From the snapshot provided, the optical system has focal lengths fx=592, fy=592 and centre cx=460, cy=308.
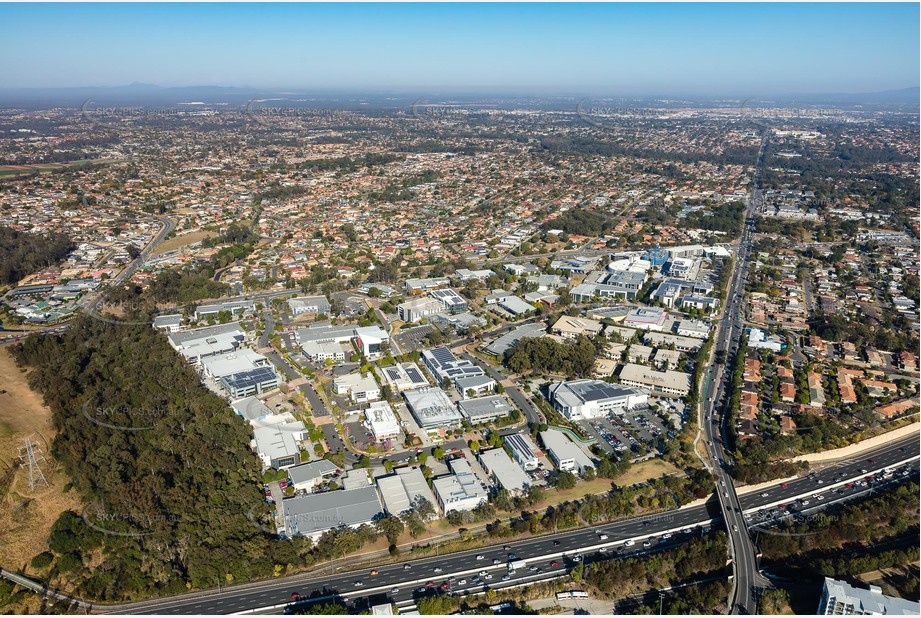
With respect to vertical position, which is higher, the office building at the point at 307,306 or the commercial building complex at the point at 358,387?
the office building at the point at 307,306

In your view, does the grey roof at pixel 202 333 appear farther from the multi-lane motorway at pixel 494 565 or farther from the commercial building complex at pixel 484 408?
the multi-lane motorway at pixel 494 565

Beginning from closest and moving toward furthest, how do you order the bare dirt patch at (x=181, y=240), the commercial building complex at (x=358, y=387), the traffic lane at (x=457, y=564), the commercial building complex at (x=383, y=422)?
the traffic lane at (x=457, y=564), the commercial building complex at (x=383, y=422), the commercial building complex at (x=358, y=387), the bare dirt patch at (x=181, y=240)

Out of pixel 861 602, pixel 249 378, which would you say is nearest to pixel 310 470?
pixel 249 378

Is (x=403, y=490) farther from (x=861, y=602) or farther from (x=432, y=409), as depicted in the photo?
(x=861, y=602)

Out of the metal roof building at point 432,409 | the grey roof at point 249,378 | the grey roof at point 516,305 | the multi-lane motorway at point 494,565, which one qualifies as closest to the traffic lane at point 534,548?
the multi-lane motorway at point 494,565

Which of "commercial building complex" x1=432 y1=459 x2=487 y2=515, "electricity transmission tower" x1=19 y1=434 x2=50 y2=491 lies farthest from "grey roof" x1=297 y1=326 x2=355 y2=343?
"commercial building complex" x1=432 y1=459 x2=487 y2=515

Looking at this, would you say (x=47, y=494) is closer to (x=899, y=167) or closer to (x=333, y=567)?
(x=333, y=567)

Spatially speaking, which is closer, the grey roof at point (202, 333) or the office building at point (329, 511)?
the office building at point (329, 511)
